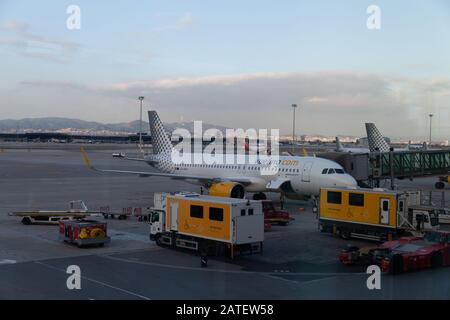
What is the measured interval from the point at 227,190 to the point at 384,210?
11125mm

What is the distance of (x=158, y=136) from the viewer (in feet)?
157

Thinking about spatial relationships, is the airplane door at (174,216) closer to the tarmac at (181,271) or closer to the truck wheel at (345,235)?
the tarmac at (181,271)

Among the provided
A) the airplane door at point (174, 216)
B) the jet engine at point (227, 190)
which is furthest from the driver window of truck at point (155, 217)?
the jet engine at point (227, 190)

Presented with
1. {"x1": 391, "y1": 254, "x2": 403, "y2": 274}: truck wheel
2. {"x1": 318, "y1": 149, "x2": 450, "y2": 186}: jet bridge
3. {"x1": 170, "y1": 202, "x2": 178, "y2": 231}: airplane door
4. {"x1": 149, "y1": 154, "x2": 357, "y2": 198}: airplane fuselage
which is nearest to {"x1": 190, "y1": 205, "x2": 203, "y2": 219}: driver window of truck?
{"x1": 170, "y1": 202, "x2": 178, "y2": 231}: airplane door

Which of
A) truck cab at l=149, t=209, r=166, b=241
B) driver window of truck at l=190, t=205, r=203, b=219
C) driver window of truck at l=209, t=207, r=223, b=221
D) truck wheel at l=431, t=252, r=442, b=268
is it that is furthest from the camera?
truck cab at l=149, t=209, r=166, b=241

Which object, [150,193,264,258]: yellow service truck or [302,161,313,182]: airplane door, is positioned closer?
[150,193,264,258]: yellow service truck

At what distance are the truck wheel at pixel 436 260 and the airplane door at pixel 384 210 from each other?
5.21m

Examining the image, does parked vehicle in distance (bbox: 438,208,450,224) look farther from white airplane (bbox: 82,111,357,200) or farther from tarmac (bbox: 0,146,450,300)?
tarmac (bbox: 0,146,450,300)

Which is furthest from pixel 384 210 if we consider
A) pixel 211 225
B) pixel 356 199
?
pixel 211 225

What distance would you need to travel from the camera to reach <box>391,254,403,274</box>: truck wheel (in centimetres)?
1902

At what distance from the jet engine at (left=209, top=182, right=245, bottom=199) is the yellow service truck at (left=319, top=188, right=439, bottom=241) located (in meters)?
7.50

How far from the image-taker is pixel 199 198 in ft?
77.2

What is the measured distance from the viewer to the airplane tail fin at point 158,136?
47031 mm
